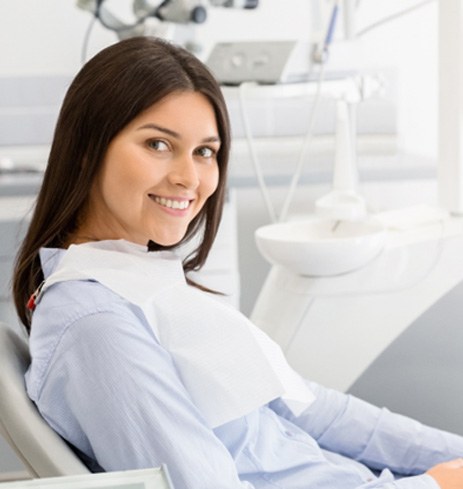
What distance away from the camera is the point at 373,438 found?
4.93 ft

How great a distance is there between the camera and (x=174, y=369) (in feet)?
3.83

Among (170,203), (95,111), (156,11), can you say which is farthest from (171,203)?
(156,11)

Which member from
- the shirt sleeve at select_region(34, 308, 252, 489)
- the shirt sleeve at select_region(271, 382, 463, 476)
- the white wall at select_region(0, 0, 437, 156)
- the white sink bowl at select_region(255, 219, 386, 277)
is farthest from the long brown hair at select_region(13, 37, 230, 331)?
the white wall at select_region(0, 0, 437, 156)

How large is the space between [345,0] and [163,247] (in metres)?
1.36

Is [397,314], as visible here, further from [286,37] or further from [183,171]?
[286,37]

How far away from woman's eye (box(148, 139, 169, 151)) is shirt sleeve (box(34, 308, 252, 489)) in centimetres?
24

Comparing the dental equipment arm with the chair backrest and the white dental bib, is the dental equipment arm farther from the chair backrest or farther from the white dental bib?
the chair backrest

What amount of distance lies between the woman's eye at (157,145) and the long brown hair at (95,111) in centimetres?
4

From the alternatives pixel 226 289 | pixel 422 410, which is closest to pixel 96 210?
pixel 422 410

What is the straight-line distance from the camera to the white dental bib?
1186mm

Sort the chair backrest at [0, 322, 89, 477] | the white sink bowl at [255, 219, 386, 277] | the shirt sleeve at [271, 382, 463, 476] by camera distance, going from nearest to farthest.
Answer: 1. the chair backrest at [0, 322, 89, 477]
2. the shirt sleeve at [271, 382, 463, 476]
3. the white sink bowl at [255, 219, 386, 277]

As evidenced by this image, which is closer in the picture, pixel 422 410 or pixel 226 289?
pixel 422 410

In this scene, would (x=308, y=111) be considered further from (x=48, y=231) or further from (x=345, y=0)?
(x=48, y=231)

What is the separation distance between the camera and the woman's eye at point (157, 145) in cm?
126
